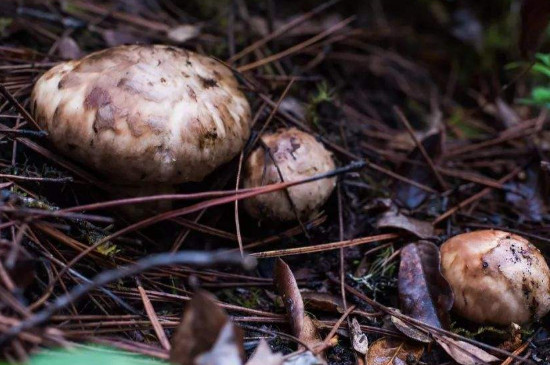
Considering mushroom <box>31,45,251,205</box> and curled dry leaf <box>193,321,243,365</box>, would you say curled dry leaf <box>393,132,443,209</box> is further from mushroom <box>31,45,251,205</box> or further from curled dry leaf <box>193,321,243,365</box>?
curled dry leaf <box>193,321,243,365</box>

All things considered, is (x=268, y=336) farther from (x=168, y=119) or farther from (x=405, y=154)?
(x=405, y=154)

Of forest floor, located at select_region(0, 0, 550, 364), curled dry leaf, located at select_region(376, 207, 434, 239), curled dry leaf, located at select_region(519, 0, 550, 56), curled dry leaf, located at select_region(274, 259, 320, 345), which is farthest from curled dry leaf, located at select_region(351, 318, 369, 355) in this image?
curled dry leaf, located at select_region(519, 0, 550, 56)

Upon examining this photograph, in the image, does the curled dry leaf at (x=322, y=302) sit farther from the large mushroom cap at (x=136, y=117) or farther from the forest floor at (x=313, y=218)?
the large mushroom cap at (x=136, y=117)

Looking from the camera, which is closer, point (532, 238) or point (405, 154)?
point (532, 238)

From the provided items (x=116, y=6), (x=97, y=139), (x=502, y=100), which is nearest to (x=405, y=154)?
(x=502, y=100)

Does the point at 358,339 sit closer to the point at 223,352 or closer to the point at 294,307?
the point at 294,307

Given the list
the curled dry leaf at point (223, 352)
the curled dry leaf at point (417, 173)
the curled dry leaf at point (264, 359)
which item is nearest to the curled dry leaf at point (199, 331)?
the curled dry leaf at point (223, 352)
